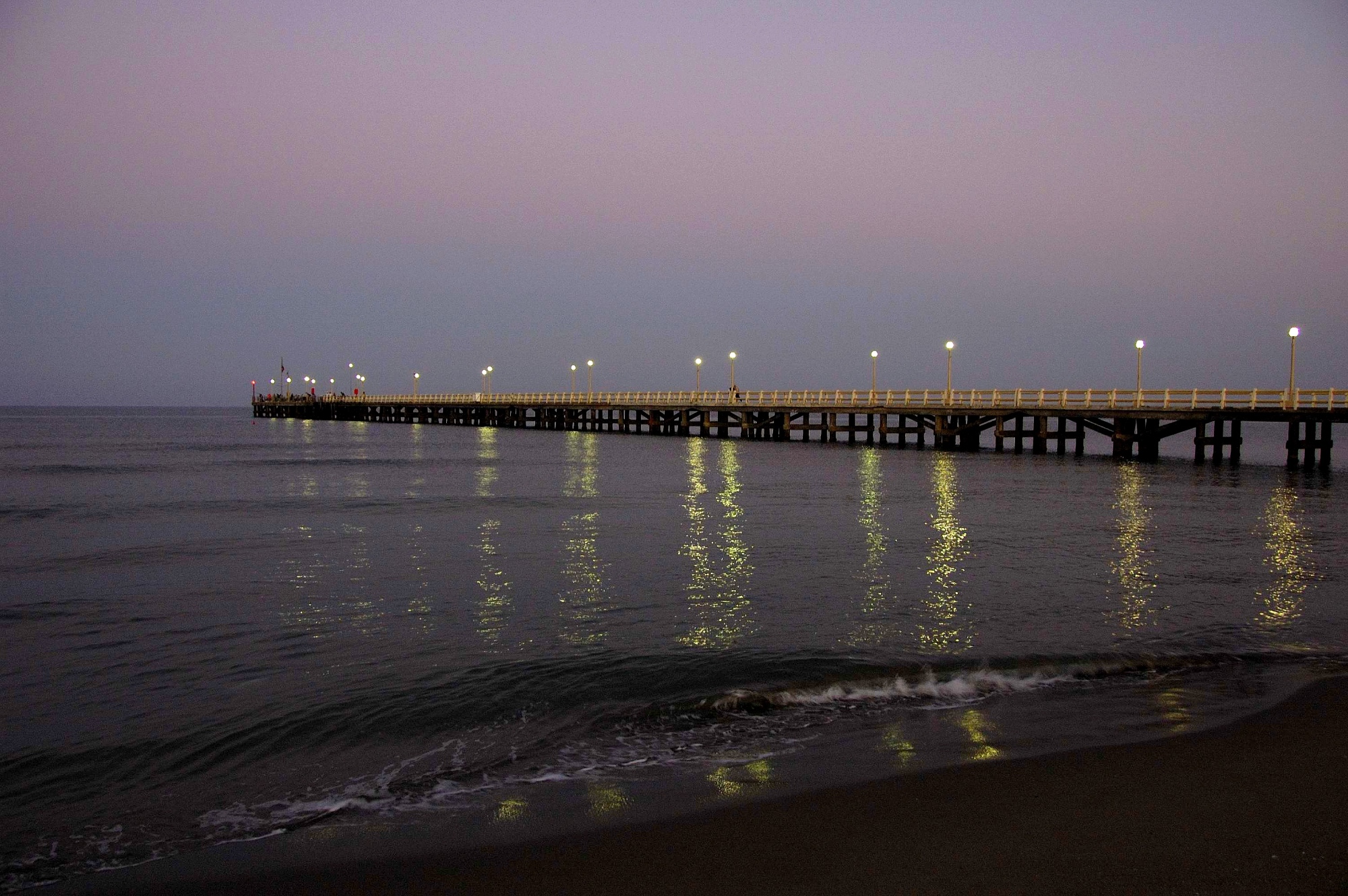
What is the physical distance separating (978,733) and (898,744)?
0.65 meters

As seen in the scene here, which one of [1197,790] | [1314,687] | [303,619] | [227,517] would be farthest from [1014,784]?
[227,517]

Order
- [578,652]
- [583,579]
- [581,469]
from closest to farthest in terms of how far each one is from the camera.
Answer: [578,652] < [583,579] < [581,469]

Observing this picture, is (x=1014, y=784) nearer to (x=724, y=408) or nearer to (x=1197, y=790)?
(x=1197, y=790)

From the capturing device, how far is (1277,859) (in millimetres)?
4562

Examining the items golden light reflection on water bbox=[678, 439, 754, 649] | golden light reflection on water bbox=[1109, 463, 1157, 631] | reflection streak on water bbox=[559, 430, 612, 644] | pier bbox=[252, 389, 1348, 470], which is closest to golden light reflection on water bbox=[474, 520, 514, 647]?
reflection streak on water bbox=[559, 430, 612, 644]

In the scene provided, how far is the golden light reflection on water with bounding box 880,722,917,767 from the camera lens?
6.16 metres

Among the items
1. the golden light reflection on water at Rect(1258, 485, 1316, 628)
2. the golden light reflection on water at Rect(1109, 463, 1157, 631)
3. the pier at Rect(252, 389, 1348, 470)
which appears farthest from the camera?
the pier at Rect(252, 389, 1348, 470)

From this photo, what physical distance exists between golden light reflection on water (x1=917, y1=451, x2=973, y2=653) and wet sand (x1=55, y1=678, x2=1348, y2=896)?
358cm

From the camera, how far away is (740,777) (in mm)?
5832

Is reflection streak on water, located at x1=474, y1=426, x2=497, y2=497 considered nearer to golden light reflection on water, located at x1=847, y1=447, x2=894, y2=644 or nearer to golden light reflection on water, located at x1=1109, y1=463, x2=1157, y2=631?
golden light reflection on water, located at x1=847, y1=447, x2=894, y2=644

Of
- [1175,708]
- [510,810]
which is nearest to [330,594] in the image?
[510,810]

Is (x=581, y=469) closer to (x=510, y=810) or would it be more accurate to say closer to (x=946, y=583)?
(x=946, y=583)

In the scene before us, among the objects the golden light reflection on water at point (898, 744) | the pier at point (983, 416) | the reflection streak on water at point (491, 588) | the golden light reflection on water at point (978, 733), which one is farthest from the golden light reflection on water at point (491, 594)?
the pier at point (983, 416)

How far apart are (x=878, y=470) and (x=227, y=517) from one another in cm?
2306
